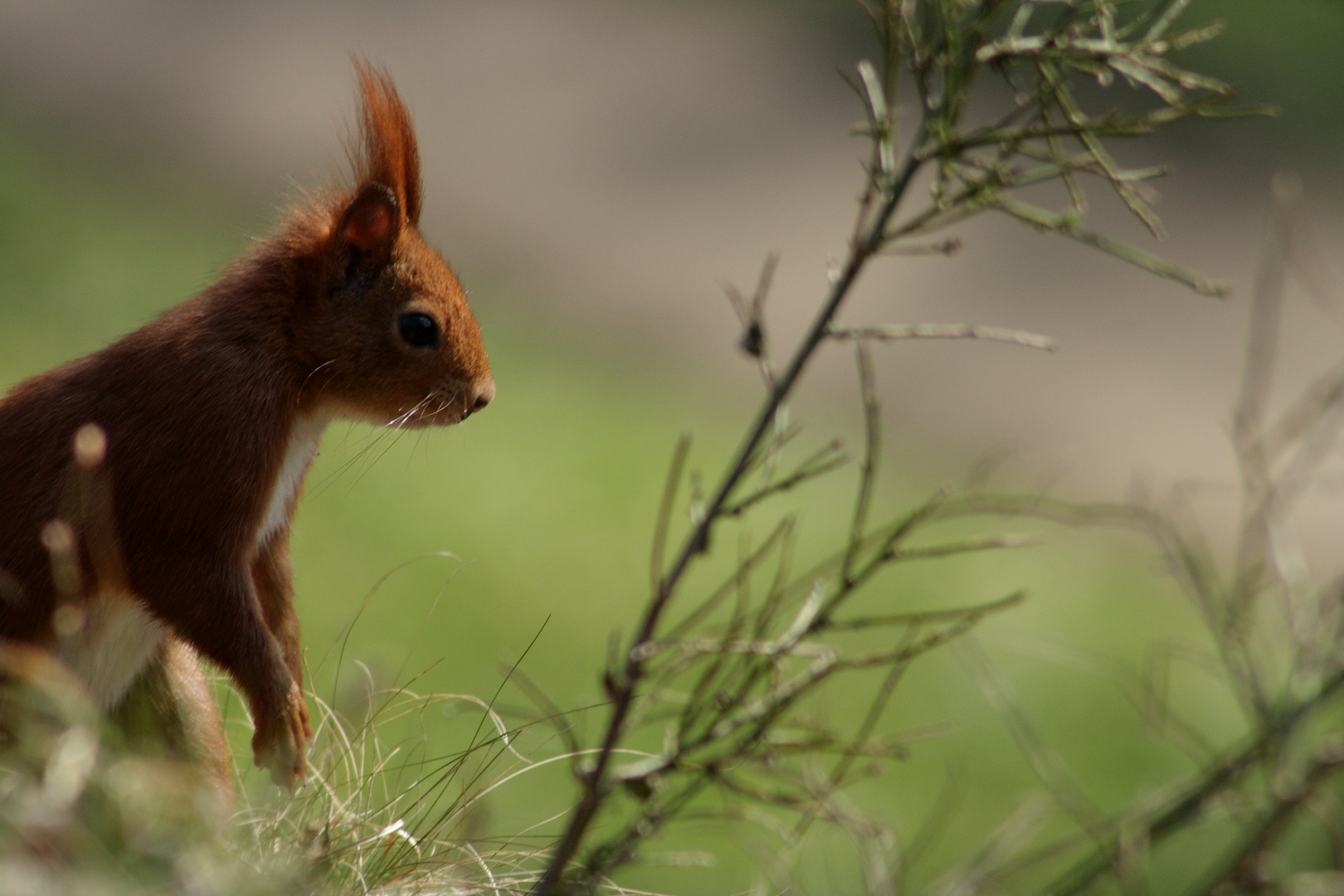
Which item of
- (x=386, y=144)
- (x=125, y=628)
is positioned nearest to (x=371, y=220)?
(x=386, y=144)

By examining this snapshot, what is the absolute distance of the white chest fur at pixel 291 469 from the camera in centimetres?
74

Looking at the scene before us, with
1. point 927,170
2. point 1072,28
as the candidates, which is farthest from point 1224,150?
point 1072,28

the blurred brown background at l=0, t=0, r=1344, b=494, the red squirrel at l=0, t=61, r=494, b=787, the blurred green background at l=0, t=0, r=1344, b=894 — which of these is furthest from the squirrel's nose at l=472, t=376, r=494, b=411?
the blurred brown background at l=0, t=0, r=1344, b=494

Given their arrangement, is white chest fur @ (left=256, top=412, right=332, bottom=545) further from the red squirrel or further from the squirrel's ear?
the squirrel's ear

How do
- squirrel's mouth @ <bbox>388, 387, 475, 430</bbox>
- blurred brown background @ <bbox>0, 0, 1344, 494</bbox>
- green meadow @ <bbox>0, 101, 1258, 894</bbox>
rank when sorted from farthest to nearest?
1. blurred brown background @ <bbox>0, 0, 1344, 494</bbox>
2. green meadow @ <bbox>0, 101, 1258, 894</bbox>
3. squirrel's mouth @ <bbox>388, 387, 475, 430</bbox>

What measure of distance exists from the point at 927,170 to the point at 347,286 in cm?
337

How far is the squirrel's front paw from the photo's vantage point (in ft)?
2.30

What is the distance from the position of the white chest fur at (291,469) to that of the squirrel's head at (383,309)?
0.8 inches

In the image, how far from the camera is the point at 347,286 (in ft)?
2.51

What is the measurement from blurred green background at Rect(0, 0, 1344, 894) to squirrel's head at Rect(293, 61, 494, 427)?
53 centimetres

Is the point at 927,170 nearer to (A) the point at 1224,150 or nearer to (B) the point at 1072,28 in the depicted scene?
(A) the point at 1224,150

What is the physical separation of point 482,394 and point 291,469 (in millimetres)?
121

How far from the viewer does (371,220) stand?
753mm

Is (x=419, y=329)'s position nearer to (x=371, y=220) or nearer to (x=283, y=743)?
(x=371, y=220)
